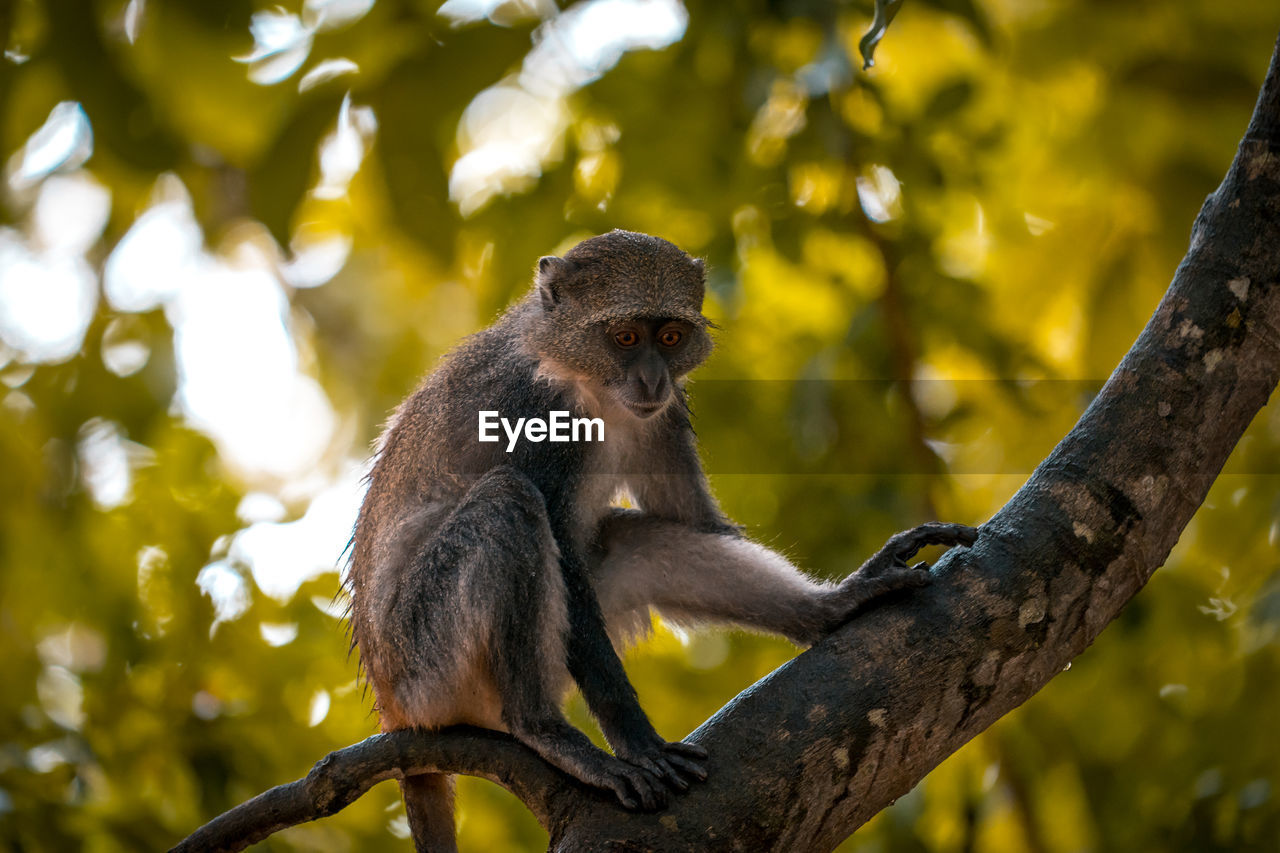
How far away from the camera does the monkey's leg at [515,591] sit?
209 inches

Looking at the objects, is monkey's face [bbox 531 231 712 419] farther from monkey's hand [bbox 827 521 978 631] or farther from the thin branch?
the thin branch

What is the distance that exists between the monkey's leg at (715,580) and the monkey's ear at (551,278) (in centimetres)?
140

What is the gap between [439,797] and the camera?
18.8ft

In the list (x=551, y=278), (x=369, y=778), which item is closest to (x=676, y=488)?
(x=551, y=278)

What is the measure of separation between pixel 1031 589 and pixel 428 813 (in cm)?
324

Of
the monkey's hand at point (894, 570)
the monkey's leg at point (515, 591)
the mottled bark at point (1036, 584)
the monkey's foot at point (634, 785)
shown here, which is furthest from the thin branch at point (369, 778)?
the monkey's hand at point (894, 570)

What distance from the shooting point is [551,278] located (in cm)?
682

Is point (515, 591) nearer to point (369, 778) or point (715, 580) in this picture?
point (369, 778)

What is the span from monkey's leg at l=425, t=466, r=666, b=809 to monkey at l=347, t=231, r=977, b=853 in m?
0.01

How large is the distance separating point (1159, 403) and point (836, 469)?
3.48 m

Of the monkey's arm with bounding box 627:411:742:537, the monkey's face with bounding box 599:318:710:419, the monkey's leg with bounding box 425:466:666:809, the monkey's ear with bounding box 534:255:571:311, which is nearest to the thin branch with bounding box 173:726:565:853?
the monkey's leg with bounding box 425:466:666:809

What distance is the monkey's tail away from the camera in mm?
5648

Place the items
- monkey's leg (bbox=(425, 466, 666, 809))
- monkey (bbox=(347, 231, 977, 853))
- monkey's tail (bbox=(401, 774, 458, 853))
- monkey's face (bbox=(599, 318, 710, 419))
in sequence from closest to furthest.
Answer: monkey's leg (bbox=(425, 466, 666, 809)) < monkey (bbox=(347, 231, 977, 853)) < monkey's tail (bbox=(401, 774, 458, 853)) < monkey's face (bbox=(599, 318, 710, 419))

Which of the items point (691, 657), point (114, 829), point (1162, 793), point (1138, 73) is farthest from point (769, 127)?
point (114, 829)
